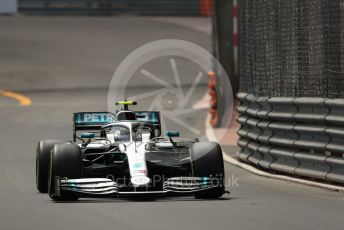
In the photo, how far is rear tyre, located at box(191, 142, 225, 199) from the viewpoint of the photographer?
14.8 metres

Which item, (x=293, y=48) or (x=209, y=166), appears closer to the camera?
(x=209, y=166)

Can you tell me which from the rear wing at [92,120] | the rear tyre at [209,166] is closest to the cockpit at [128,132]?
the rear wing at [92,120]

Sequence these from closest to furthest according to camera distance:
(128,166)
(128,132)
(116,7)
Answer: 1. (128,166)
2. (128,132)
3. (116,7)

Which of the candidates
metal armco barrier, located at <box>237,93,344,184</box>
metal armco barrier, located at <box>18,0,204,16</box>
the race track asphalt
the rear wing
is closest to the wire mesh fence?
metal armco barrier, located at <box>237,93,344,184</box>

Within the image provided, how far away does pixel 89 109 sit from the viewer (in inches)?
1206

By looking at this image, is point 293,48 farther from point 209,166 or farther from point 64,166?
point 64,166

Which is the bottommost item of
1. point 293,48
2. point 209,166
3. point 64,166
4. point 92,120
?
point 209,166

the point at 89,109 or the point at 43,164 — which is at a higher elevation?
the point at 89,109

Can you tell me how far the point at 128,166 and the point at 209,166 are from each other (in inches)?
41.0

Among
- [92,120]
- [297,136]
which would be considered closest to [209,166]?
[92,120]

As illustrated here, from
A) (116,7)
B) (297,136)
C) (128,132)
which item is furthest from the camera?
(116,7)

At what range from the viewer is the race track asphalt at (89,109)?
12305mm

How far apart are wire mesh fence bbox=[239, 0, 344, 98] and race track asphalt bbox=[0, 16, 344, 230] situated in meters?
1.57

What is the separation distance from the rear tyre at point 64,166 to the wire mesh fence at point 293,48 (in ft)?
14.0
